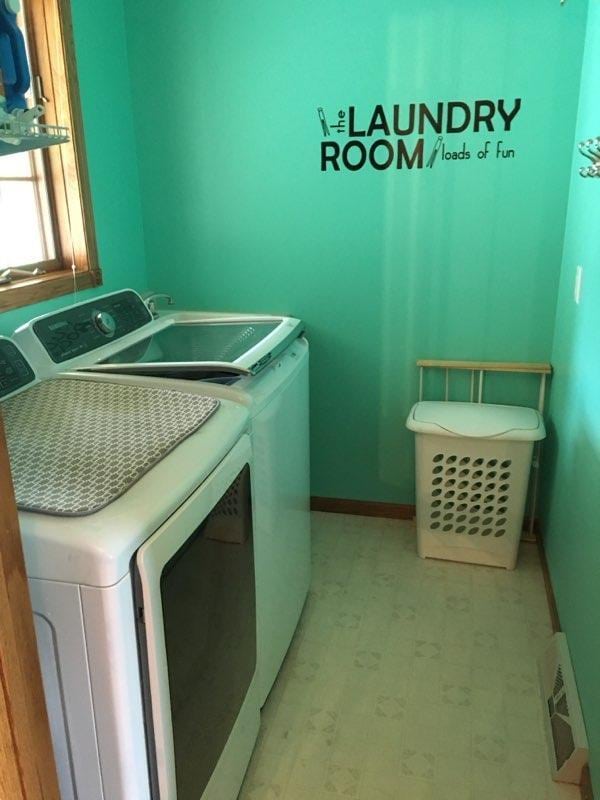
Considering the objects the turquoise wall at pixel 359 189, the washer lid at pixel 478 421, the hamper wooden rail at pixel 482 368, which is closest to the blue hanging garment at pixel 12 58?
the turquoise wall at pixel 359 189

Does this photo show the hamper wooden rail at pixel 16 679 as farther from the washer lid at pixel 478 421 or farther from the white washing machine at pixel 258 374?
the washer lid at pixel 478 421

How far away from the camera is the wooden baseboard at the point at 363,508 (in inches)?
112

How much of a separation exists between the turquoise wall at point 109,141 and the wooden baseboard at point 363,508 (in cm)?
126

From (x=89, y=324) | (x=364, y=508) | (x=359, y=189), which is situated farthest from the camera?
(x=364, y=508)

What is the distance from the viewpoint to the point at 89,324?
6.30 ft

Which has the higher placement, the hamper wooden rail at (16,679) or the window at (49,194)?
the window at (49,194)

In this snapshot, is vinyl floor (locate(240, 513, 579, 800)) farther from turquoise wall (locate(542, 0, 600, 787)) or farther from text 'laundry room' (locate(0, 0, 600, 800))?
turquoise wall (locate(542, 0, 600, 787))

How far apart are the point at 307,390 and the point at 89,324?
28.8 inches

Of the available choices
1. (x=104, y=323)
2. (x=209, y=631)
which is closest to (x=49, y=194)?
(x=104, y=323)

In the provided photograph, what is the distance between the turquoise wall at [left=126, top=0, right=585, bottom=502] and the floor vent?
102 centimetres

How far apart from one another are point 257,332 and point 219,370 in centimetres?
52

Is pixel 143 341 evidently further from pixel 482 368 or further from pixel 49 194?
pixel 482 368

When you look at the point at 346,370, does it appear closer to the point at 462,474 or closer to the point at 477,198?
the point at 462,474

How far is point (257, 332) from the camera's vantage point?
7.09 feet
